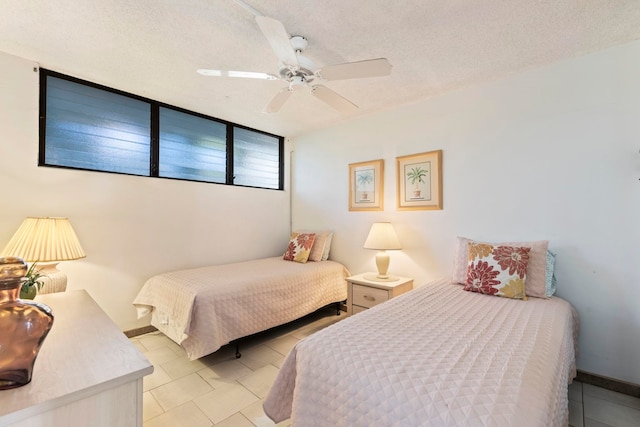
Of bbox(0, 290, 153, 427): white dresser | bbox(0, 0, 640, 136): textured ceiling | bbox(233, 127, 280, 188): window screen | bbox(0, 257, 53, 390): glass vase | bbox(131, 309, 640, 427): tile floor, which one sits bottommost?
bbox(131, 309, 640, 427): tile floor

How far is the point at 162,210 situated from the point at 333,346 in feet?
8.26

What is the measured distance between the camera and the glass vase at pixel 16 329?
714 mm

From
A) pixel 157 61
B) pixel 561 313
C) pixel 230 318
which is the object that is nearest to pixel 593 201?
pixel 561 313

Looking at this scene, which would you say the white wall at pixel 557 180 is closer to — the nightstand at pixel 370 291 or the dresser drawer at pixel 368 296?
the nightstand at pixel 370 291

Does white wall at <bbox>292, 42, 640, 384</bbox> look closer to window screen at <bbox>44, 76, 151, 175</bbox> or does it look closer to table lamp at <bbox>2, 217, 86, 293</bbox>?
window screen at <bbox>44, 76, 151, 175</bbox>

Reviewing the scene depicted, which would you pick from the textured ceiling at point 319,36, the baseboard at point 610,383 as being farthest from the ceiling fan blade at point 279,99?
the baseboard at point 610,383

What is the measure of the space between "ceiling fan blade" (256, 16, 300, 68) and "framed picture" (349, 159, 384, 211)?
1.70 meters

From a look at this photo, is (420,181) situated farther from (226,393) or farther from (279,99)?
(226,393)

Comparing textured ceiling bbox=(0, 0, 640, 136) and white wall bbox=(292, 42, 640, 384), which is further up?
textured ceiling bbox=(0, 0, 640, 136)

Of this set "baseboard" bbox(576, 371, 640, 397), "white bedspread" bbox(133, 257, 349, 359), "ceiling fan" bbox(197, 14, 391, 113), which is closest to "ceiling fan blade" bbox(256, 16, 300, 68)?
"ceiling fan" bbox(197, 14, 391, 113)

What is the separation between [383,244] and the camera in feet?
9.27

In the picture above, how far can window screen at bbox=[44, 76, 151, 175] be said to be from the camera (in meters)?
2.45

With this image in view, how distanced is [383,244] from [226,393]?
1.80 m

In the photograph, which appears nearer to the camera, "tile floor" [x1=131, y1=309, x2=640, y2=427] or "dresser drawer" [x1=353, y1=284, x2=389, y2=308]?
"tile floor" [x1=131, y1=309, x2=640, y2=427]
